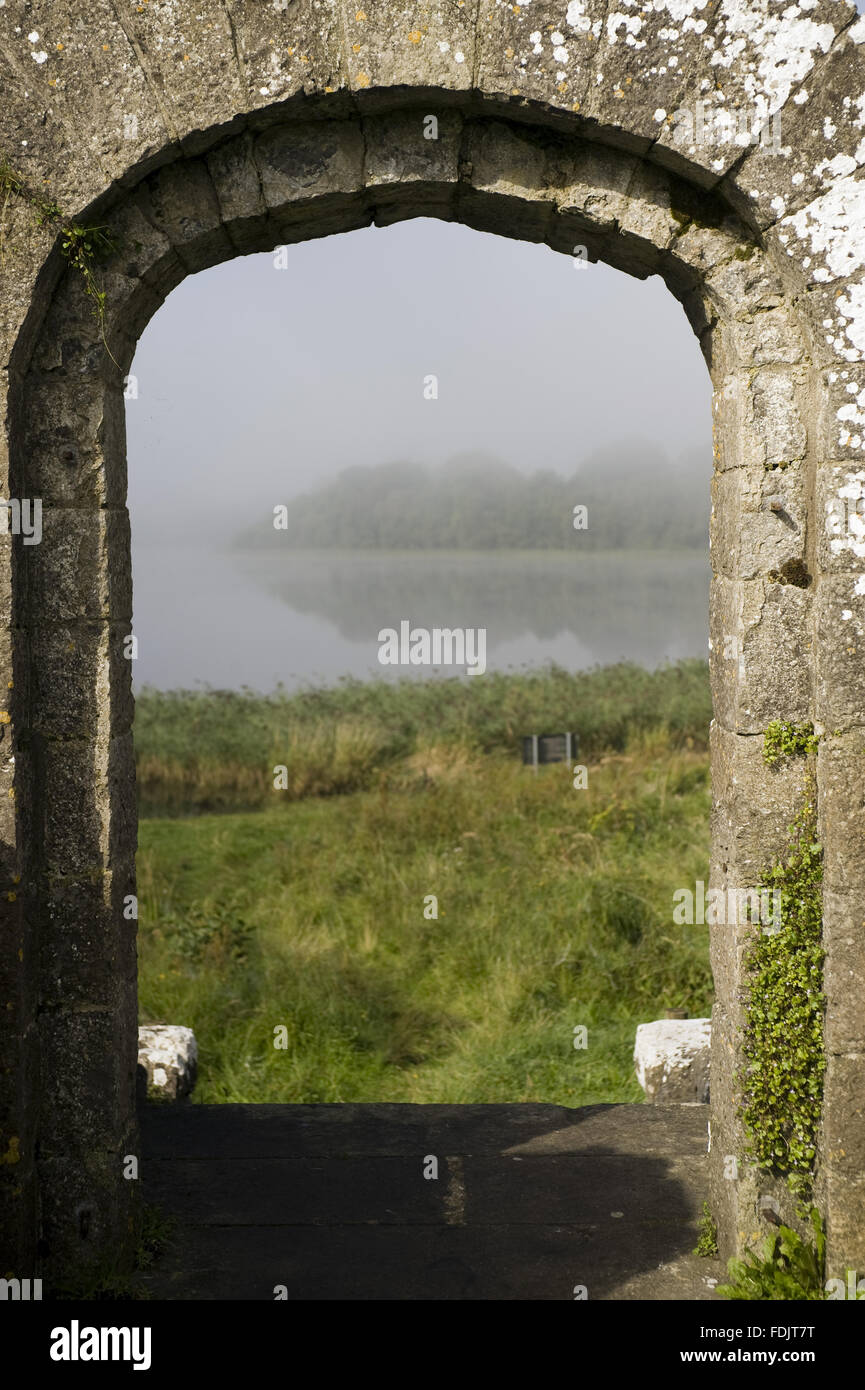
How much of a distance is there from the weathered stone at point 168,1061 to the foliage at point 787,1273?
2622 mm

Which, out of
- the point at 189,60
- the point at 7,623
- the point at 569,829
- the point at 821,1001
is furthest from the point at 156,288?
the point at 569,829

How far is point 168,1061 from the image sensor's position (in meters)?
5.03

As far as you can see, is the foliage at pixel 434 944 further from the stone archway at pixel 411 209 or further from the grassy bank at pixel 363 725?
the stone archway at pixel 411 209

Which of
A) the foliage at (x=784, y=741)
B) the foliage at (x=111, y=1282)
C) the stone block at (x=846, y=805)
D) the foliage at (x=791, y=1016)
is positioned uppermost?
the foliage at (x=784, y=741)

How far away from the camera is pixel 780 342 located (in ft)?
11.1

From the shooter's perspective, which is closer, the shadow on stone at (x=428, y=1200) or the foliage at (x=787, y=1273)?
the foliage at (x=787, y=1273)

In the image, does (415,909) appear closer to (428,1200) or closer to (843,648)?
(428,1200)

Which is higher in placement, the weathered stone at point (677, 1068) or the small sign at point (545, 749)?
the small sign at point (545, 749)

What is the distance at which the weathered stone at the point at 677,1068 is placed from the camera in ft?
16.2

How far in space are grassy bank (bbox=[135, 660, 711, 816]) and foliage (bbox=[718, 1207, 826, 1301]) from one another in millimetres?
7868

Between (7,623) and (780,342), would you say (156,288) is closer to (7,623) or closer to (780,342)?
(7,623)

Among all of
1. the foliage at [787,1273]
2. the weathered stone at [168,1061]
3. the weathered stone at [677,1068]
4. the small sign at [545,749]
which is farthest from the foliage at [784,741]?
the small sign at [545,749]

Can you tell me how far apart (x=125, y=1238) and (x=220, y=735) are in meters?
8.99

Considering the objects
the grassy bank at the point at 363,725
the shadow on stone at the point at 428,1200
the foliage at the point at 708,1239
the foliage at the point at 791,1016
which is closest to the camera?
the foliage at the point at 791,1016
